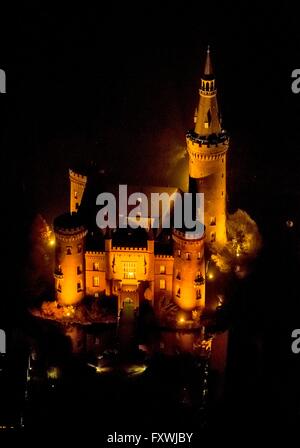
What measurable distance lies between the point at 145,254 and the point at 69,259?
290 inches

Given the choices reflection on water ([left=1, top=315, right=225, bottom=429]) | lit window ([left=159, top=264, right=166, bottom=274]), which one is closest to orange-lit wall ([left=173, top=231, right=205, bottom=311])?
lit window ([left=159, top=264, right=166, bottom=274])

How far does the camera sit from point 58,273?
106 metres

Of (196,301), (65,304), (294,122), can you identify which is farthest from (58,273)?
(294,122)

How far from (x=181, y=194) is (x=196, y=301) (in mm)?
11699

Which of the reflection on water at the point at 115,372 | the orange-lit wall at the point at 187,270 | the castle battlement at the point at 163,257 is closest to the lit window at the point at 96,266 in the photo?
the reflection on water at the point at 115,372

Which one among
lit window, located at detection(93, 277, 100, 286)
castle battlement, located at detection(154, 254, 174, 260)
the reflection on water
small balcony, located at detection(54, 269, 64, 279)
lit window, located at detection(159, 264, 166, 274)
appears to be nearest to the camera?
the reflection on water

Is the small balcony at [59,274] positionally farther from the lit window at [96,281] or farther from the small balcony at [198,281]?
the small balcony at [198,281]

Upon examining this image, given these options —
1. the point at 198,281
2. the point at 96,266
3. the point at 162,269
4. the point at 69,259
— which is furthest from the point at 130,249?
the point at 198,281

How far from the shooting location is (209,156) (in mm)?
110250

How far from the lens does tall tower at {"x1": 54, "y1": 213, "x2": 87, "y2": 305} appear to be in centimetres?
Answer: 10475

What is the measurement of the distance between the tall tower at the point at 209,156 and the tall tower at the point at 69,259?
13796 millimetres

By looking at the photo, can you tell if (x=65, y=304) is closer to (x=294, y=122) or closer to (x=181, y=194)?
(x=181, y=194)

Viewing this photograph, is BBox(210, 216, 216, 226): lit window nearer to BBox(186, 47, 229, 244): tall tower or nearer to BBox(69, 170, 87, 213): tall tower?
BBox(186, 47, 229, 244): tall tower

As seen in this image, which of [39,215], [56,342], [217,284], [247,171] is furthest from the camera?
[247,171]
